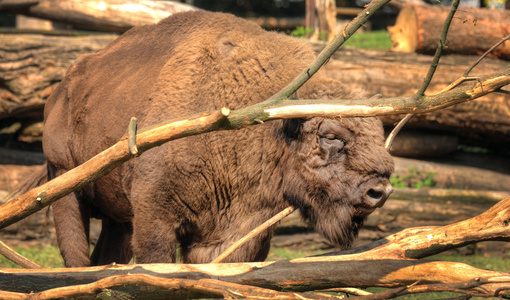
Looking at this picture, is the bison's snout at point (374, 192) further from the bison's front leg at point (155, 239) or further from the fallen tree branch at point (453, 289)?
the bison's front leg at point (155, 239)

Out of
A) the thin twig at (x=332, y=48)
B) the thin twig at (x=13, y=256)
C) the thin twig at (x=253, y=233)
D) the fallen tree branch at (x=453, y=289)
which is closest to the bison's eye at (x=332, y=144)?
the thin twig at (x=253, y=233)

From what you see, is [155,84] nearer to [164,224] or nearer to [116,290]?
[164,224]

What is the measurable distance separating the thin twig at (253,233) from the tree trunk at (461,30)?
4.67m

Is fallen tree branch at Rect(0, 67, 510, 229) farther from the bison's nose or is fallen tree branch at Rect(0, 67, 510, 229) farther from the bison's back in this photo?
the bison's back

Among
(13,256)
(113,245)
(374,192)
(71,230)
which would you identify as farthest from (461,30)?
(13,256)

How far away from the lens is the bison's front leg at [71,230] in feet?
14.3

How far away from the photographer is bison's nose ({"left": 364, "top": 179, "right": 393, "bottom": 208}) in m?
3.36

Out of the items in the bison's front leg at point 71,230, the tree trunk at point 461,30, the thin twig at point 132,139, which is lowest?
the bison's front leg at point 71,230

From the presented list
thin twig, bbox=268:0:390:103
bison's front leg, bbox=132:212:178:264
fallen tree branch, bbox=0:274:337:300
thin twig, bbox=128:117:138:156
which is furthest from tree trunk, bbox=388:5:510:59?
thin twig, bbox=128:117:138:156

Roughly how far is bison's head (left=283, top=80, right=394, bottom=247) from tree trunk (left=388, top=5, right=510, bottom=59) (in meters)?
4.33

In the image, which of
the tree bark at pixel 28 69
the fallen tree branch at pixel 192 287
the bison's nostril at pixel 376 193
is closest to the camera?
the fallen tree branch at pixel 192 287

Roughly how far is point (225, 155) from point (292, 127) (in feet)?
1.73

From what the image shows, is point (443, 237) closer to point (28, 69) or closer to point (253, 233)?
point (253, 233)

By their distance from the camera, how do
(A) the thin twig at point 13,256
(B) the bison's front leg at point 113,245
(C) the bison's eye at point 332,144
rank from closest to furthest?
1. (A) the thin twig at point 13,256
2. (C) the bison's eye at point 332,144
3. (B) the bison's front leg at point 113,245
